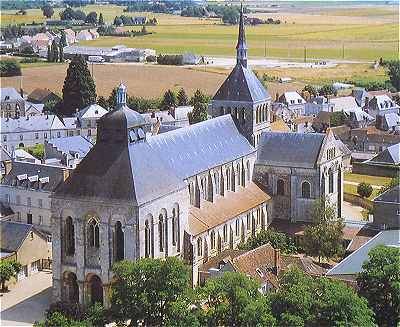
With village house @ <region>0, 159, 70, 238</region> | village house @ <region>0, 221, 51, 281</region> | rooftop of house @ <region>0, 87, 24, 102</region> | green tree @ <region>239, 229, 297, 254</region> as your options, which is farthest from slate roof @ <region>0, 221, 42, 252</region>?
rooftop of house @ <region>0, 87, 24, 102</region>

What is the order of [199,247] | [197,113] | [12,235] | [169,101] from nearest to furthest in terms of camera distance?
[199,247]
[12,235]
[197,113]
[169,101]

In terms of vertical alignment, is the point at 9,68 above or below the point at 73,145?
above

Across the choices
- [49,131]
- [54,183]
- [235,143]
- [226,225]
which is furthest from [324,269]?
A: [49,131]

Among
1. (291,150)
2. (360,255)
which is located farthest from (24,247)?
(291,150)

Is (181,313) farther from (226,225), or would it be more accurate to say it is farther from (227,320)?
(226,225)

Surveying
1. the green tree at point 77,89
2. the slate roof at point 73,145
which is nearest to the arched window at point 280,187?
the slate roof at point 73,145

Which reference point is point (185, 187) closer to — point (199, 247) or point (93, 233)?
point (199, 247)

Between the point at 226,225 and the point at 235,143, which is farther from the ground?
the point at 235,143
